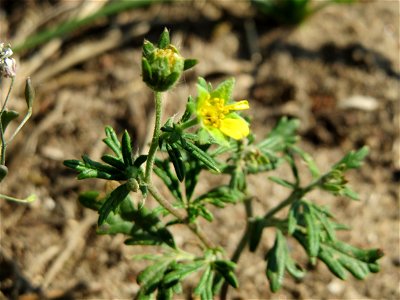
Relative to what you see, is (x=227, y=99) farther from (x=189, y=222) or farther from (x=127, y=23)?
(x=127, y=23)

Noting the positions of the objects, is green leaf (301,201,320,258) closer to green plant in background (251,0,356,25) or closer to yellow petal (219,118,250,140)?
yellow petal (219,118,250,140)

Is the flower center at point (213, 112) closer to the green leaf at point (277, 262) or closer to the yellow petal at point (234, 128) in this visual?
the yellow petal at point (234, 128)

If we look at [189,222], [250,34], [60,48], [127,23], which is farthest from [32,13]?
[189,222]

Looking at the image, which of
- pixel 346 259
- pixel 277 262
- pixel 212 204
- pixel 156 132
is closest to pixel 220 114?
pixel 156 132

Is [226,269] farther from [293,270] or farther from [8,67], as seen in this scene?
[8,67]

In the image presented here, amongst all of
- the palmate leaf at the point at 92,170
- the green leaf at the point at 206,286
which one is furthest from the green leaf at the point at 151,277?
the palmate leaf at the point at 92,170

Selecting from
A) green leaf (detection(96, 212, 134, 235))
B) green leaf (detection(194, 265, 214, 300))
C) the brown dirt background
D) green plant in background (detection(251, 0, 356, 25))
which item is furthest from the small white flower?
green plant in background (detection(251, 0, 356, 25))
